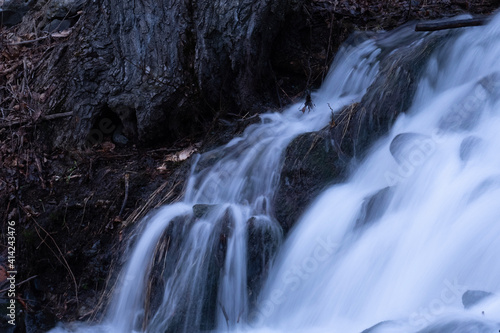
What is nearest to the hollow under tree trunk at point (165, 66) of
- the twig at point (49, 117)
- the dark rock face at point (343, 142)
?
the twig at point (49, 117)

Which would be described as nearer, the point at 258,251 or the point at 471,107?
the point at 258,251

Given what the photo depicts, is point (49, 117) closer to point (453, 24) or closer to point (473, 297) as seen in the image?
point (453, 24)

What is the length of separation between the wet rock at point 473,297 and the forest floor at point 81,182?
100 inches

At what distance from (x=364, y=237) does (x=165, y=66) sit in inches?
111

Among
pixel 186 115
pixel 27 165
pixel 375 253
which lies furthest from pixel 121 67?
pixel 375 253

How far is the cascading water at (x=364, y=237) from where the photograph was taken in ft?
11.1

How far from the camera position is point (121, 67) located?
566 centimetres

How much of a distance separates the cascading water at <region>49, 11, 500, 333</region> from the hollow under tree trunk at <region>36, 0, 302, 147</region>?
3.16ft

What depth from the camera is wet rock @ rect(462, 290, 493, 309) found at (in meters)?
3.03

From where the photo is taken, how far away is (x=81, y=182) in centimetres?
528

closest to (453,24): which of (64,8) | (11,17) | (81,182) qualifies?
(81,182)

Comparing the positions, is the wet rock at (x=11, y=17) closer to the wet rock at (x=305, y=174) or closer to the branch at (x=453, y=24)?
the wet rock at (x=305, y=174)

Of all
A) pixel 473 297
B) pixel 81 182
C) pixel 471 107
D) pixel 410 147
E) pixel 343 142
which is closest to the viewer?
pixel 473 297

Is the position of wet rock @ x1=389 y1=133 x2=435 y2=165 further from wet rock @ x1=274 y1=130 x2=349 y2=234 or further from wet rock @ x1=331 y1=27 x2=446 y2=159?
wet rock @ x1=274 y1=130 x2=349 y2=234
